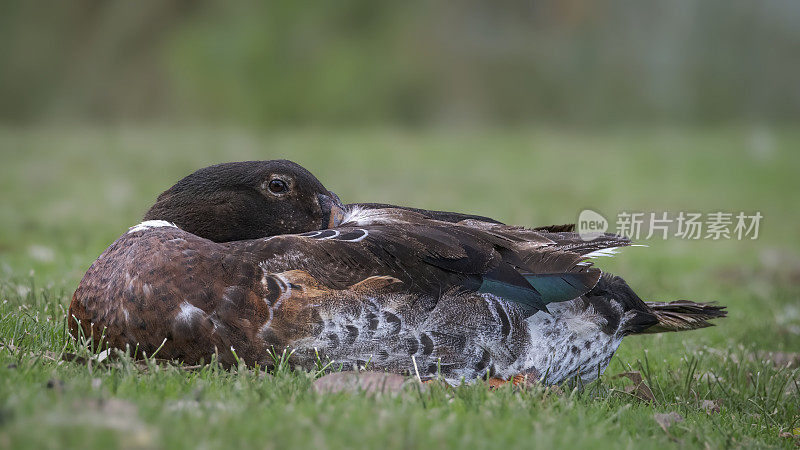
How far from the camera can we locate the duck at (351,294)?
4.03 meters

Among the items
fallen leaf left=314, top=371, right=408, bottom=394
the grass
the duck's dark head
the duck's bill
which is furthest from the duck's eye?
fallen leaf left=314, top=371, right=408, bottom=394

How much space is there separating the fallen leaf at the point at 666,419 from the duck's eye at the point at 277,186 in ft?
7.86

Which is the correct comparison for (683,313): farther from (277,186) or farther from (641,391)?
(277,186)

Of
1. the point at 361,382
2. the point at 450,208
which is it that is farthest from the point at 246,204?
the point at 450,208

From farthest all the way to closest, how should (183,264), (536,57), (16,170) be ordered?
(536,57)
(16,170)
(183,264)

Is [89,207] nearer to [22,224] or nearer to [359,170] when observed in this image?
[22,224]

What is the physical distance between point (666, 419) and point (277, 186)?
2481 mm

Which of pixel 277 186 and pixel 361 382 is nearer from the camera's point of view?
pixel 361 382

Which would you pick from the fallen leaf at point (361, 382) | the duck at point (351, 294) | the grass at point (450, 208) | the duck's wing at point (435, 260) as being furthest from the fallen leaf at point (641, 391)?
the fallen leaf at point (361, 382)

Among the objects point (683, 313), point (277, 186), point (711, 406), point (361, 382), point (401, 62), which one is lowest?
point (711, 406)

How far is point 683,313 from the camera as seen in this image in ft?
17.1

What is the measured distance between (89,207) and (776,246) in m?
10.4

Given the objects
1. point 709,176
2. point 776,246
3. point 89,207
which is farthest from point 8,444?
point 709,176

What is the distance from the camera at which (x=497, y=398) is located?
3.76 metres
